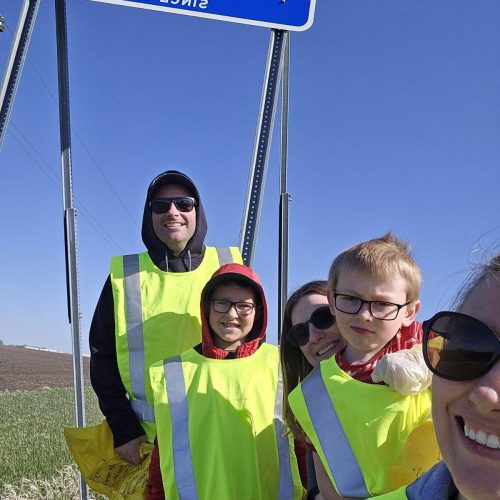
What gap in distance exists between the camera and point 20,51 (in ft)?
12.9

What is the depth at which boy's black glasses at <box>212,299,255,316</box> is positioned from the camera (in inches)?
113

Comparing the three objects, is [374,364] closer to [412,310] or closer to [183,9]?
[412,310]

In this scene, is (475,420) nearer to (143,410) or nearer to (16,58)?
(143,410)

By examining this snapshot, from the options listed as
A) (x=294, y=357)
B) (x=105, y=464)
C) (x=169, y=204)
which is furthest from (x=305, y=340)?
(x=105, y=464)

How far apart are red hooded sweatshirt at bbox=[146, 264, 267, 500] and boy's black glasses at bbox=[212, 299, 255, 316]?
6 cm

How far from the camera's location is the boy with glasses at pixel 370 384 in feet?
6.59

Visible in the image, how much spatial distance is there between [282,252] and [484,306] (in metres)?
2.89

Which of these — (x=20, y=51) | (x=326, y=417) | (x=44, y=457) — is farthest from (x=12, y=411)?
(x=326, y=417)

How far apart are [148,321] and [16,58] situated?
2025 millimetres

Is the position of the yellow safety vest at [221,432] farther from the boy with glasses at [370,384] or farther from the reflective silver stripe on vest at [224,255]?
the reflective silver stripe on vest at [224,255]

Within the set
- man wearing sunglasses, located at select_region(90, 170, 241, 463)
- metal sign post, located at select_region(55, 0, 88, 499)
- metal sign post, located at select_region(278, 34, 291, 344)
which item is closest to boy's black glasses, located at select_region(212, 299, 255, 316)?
man wearing sunglasses, located at select_region(90, 170, 241, 463)

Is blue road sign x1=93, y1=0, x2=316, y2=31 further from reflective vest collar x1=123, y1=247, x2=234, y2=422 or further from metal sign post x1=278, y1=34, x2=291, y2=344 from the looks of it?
reflective vest collar x1=123, y1=247, x2=234, y2=422

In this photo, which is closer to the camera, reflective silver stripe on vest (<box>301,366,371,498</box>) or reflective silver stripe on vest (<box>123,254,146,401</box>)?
reflective silver stripe on vest (<box>301,366,371,498</box>)

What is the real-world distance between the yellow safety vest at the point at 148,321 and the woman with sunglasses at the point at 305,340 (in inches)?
26.1
